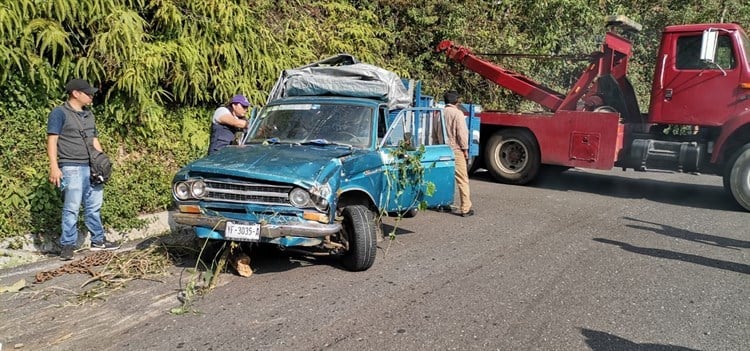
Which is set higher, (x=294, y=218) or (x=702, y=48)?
(x=702, y=48)

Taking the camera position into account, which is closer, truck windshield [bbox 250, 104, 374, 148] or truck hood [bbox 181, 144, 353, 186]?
truck hood [bbox 181, 144, 353, 186]

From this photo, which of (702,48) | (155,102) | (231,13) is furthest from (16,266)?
(702,48)

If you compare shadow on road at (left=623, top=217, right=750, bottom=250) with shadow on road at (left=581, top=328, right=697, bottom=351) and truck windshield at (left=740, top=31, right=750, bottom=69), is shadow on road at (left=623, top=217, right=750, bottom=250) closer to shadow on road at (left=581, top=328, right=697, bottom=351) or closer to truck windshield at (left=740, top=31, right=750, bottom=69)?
truck windshield at (left=740, top=31, right=750, bottom=69)

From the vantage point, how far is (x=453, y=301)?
467 cm

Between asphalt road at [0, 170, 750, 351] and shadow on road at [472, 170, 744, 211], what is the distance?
8.52 feet

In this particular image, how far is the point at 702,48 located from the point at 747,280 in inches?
180

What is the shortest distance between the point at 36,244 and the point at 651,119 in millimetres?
9150

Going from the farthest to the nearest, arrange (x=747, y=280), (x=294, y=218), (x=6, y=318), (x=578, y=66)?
1. (x=578, y=66)
2. (x=747, y=280)
3. (x=294, y=218)
4. (x=6, y=318)

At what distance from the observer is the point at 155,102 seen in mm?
7359

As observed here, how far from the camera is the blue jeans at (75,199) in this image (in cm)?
555

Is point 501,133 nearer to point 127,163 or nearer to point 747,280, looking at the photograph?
point 747,280

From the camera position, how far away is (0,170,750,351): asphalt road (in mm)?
3930

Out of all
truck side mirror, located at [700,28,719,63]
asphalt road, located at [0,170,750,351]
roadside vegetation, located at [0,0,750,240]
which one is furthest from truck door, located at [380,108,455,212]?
truck side mirror, located at [700,28,719,63]

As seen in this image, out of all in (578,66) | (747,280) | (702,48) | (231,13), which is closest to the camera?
(747,280)
